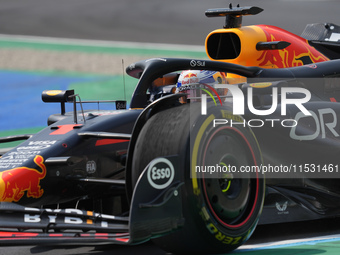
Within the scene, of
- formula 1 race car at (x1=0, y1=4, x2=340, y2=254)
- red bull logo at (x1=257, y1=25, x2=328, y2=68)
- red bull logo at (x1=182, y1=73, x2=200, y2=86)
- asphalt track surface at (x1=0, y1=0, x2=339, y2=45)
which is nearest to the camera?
formula 1 race car at (x1=0, y1=4, x2=340, y2=254)

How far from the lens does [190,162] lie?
3.38 m

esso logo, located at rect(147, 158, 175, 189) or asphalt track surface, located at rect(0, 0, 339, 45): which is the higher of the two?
asphalt track surface, located at rect(0, 0, 339, 45)

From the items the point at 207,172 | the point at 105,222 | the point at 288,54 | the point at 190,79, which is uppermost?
the point at 288,54

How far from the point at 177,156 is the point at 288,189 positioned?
1.34 metres

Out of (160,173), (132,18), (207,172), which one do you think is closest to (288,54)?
(207,172)

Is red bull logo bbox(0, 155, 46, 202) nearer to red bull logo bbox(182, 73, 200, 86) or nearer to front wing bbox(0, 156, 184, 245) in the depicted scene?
front wing bbox(0, 156, 184, 245)

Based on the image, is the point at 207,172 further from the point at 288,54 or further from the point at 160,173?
the point at 288,54

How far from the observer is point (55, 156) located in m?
4.22

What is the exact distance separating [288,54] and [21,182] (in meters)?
3.08

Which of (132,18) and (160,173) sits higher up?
(132,18)

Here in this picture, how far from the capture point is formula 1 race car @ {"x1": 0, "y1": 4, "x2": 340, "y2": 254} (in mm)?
3361

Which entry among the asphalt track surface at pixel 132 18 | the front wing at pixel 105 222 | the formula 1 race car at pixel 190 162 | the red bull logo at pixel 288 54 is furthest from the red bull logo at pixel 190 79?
the asphalt track surface at pixel 132 18

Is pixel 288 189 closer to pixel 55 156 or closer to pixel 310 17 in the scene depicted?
pixel 55 156

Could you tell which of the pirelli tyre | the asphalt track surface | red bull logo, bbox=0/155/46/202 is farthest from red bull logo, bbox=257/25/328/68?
the asphalt track surface
